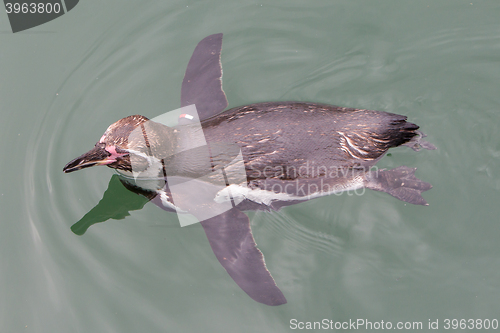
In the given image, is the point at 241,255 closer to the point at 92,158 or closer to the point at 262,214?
the point at 262,214

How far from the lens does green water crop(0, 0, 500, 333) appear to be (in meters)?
3.63

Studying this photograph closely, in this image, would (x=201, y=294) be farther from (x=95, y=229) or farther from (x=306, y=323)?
(x=95, y=229)

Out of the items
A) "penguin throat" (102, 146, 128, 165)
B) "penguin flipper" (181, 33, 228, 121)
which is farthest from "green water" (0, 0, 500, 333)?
"penguin throat" (102, 146, 128, 165)

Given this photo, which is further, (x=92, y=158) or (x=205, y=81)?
(x=205, y=81)

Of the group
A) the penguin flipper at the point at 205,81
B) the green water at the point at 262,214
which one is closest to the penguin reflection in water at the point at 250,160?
the green water at the point at 262,214

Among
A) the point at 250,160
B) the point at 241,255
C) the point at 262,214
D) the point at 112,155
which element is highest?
the point at 112,155

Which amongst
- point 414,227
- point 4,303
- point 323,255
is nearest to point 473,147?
point 414,227

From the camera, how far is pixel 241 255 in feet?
11.4

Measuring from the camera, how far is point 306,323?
138 inches

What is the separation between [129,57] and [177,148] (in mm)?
2130

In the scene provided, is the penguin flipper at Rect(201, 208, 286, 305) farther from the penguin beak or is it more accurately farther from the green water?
the penguin beak

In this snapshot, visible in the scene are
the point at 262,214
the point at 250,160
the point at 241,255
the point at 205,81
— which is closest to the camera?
the point at 250,160

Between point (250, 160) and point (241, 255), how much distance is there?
88 centimetres

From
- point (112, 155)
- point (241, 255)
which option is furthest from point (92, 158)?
point (241, 255)
